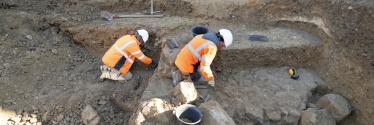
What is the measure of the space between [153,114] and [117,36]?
315 cm

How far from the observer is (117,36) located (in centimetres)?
779

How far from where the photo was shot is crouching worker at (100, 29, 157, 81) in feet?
21.3

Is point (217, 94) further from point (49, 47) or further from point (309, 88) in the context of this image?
point (49, 47)

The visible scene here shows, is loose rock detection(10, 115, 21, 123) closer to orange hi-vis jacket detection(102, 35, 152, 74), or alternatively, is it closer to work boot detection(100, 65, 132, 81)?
work boot detection(100, 65, 132, 81)

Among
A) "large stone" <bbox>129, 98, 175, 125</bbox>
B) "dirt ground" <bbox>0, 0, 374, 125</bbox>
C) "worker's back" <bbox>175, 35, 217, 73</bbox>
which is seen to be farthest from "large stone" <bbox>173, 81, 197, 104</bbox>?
"dirt ground" <bbox>0, 0, 374, 125</bbox>

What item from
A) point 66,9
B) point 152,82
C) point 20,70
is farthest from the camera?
point 66,9

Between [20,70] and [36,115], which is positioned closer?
[36,115]

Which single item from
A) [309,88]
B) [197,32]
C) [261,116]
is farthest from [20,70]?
[309,88]

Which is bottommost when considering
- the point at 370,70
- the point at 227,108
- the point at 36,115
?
the point at 36,115

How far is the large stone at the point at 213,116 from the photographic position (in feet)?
16.4

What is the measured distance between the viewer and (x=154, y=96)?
578 cm

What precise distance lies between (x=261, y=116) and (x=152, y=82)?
188 cm

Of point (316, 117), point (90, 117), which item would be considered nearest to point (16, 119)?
point (90, 117)

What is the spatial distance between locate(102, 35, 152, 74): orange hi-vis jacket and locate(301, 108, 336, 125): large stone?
2894 mm
